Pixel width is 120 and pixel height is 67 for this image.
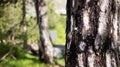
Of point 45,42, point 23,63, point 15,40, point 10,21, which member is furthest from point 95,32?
point 15,40

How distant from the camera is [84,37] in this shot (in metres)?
3.59

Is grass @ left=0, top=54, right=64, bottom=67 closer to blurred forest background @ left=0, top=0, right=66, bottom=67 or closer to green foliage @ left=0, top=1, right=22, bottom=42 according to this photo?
blurred forest background @ left=0, top=0, right=66, bottom=67

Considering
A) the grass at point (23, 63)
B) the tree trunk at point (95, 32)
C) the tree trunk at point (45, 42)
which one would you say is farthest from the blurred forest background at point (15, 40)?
the tree trunk at point (95, 32)

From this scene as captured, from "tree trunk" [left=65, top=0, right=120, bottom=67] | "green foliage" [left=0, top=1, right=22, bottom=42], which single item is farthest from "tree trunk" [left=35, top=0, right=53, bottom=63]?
"tree trunk" [left=65, top=0, right=120, bottom=67]

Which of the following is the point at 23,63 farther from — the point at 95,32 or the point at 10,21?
the point at 95,32

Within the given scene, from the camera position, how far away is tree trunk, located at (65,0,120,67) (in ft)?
11.6

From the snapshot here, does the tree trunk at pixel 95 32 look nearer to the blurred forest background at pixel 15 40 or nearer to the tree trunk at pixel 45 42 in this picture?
the blurred forest background at pixel 15 40

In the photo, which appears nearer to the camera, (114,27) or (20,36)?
(114,27)

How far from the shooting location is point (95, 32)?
3551 mm

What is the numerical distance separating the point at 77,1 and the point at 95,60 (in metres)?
0.62

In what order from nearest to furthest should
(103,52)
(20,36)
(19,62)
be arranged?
(103,52)
(19,62)
(20,36)

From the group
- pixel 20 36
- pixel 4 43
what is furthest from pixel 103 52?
pixel 20 36

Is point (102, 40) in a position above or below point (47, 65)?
above

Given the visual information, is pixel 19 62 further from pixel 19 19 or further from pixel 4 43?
pixel 19 19
